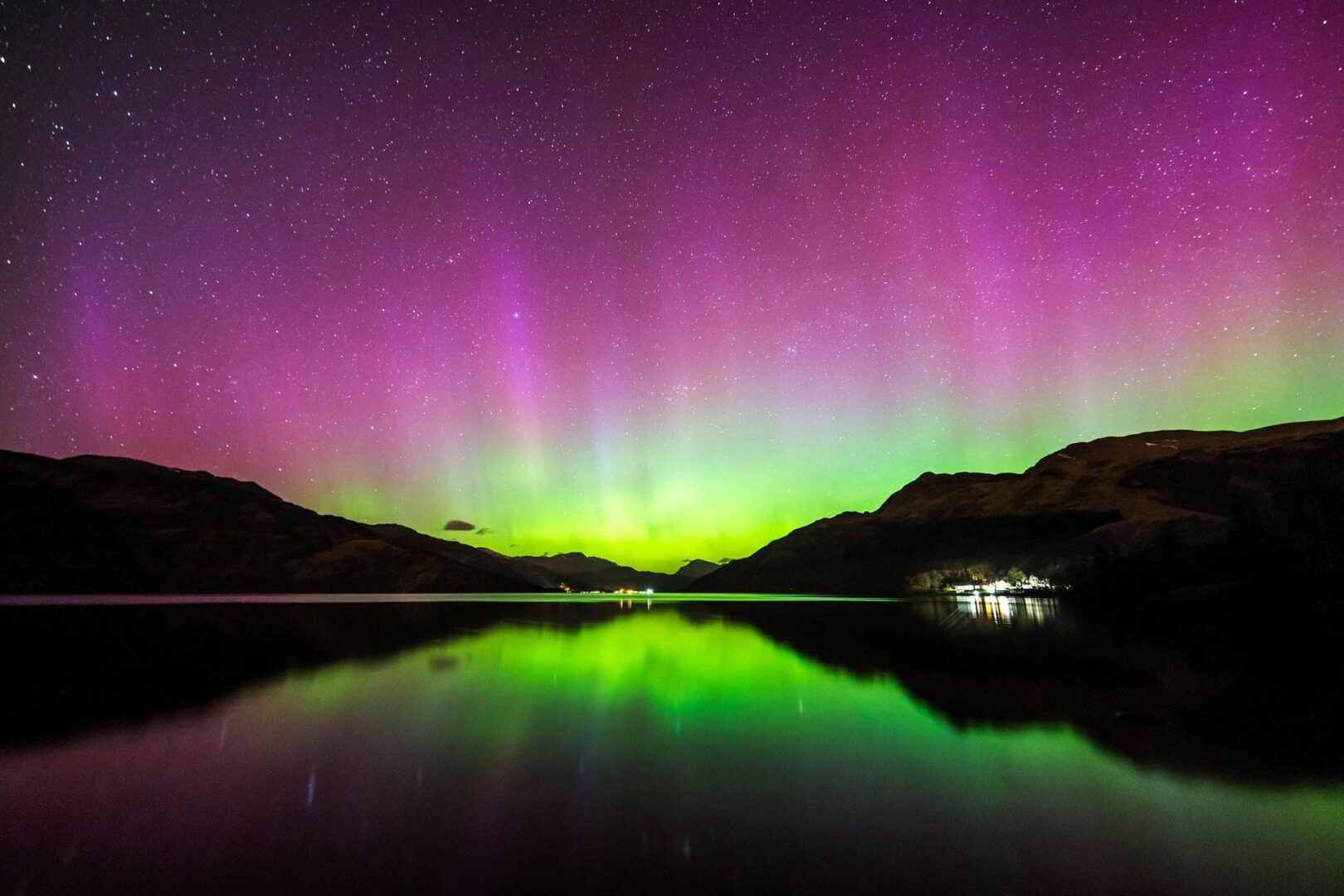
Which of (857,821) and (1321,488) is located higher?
(1321,488)

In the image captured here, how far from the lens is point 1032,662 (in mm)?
29125

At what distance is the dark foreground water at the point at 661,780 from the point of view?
299 inches

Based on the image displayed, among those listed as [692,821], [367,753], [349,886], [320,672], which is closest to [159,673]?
[320,672]

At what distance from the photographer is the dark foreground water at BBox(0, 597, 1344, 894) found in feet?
24.9

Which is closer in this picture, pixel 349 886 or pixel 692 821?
pixel 349 886

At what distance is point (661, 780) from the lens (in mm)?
11633

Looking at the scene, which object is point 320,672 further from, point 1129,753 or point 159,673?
point 1129,753

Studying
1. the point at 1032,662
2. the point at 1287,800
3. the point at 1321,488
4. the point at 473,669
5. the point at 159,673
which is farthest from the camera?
the point at 1321,488

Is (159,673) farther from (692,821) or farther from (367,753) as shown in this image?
(692,821)

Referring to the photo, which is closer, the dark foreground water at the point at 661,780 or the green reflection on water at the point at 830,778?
the dark foreground water at the point at 661,780

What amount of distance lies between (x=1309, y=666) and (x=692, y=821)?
117 ft

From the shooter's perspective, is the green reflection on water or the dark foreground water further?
the green reflection on water

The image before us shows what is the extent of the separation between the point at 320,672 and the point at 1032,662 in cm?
3422

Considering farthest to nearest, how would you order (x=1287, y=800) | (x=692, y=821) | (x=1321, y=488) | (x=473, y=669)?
(x=1321, y=488) < (x=473, y=669) < (x=1287, y=800) < (x=692, y=821)
